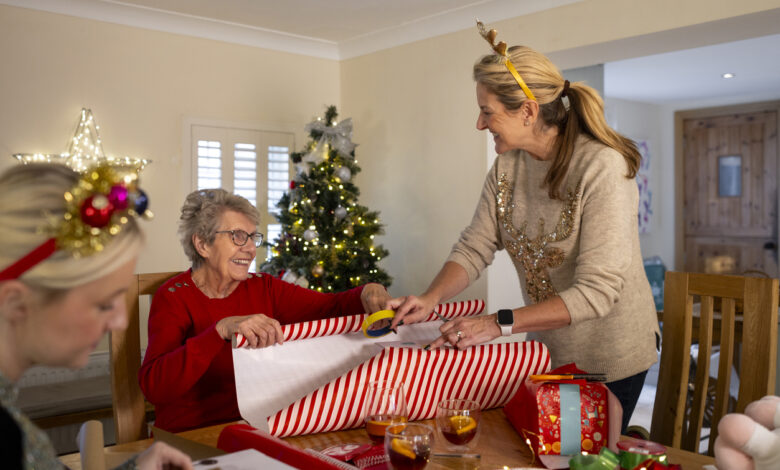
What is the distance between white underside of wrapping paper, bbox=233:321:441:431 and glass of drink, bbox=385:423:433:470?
0.45 metres

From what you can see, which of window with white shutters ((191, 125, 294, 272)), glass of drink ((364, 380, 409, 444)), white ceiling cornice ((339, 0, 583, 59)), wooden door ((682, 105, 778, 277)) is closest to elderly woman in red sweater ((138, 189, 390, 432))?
glass of drink ((364, 380, 409, 444))

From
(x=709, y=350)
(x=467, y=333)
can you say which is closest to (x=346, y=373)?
(x=467, y=333)

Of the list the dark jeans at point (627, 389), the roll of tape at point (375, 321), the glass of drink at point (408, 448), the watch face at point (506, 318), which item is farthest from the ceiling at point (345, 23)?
the glass of drink at point (408, 448)

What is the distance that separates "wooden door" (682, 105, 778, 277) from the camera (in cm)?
841

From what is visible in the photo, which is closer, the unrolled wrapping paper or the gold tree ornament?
the unrolled wrapping paper

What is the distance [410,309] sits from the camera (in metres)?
1.85

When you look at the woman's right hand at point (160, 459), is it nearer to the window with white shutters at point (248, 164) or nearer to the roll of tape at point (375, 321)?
the roll of tape at point (375, 321)

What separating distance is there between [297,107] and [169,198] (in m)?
1.36

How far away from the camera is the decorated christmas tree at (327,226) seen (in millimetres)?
4891

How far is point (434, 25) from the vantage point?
518 centimetres

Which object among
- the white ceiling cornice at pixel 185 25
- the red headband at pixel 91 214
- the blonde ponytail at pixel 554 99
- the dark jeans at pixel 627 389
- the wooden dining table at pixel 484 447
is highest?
the white ceiling cornice at pixel 185 25

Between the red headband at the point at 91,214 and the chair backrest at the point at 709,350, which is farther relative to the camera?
the chair backrest at the point at 709,350

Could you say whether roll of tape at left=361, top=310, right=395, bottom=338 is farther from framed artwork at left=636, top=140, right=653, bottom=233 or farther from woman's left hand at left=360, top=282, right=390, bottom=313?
framed artwork at left=636, top=140, right=653, bottom=233

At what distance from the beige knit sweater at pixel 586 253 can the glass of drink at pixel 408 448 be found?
66cm
